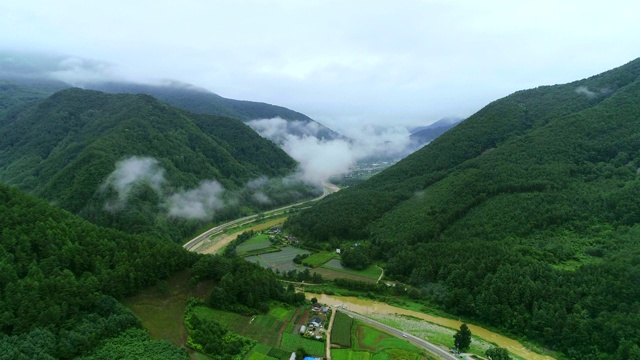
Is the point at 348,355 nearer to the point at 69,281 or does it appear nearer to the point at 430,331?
the point at 430,331

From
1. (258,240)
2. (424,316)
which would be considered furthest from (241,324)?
(258,240)

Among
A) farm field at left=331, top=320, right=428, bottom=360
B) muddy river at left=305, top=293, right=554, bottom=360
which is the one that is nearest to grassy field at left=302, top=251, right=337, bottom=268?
muddy river at left=305, top=293, right=554, bottom=360

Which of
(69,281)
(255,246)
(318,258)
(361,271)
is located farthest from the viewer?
(255,246)

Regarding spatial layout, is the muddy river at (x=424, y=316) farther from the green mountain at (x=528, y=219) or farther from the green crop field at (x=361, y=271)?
Result: the green crop field at (x=361, y=271)

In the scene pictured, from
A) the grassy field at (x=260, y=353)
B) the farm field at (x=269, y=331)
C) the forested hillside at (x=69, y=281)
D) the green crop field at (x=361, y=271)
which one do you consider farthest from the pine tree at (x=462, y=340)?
the forested hillside at (x=69, y=281)

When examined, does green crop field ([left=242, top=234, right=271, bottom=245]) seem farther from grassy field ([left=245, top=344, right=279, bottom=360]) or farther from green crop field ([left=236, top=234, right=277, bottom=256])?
grassy field ([left=245, top=344, right=279, bottom=360])

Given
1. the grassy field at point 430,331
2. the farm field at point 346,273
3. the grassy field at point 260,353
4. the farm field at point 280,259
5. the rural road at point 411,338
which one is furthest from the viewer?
the farm field at point 280,259
